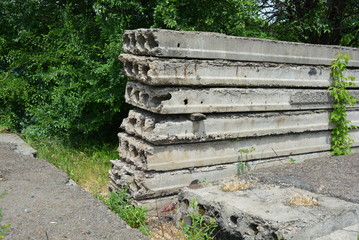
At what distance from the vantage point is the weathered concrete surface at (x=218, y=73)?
4254mm

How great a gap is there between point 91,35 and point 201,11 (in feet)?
6.58

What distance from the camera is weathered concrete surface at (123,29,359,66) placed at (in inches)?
167

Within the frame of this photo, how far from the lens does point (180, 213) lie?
4109 mm

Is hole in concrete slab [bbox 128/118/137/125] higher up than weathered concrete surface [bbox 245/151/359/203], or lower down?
higher up

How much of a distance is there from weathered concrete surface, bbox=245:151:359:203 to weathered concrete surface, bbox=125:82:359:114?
2.55 feet

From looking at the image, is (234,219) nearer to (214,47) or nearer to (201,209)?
(201,209)

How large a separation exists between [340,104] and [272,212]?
303 cm

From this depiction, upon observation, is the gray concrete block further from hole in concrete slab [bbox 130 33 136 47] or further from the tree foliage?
the tree foliage

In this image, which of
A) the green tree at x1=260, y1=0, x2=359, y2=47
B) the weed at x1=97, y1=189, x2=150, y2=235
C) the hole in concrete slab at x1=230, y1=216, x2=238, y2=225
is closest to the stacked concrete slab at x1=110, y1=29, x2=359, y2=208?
the weed at x1=97, y1=189, x2=150, y2=235

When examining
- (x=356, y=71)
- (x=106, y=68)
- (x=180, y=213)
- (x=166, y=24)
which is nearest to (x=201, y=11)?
(x=166, y=24)

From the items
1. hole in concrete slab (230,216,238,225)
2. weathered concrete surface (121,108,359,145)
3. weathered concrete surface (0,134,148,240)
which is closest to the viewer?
weathered concrete surface (0,134,148,240)

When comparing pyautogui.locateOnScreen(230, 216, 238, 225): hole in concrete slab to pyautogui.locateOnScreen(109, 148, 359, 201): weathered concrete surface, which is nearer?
pyautogui.locateOnScreen(230, 216, 238, 225): hole in concrete slab

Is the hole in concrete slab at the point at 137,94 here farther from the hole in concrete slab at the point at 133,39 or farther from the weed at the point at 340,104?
the weed at the point at 340,104

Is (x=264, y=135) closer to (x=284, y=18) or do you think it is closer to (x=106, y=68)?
(x=106, y=68)
